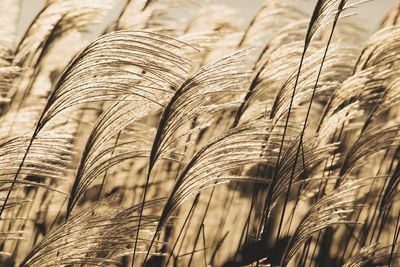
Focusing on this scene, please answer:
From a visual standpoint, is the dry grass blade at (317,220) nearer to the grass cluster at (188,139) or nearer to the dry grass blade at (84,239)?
the grass cluster at (188,139)

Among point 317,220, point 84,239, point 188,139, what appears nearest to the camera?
point 84,239

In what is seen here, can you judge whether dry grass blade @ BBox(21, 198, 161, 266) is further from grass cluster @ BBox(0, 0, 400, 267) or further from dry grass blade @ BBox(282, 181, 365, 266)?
dry grass blade @ BBox(282, 181, 365, 266)

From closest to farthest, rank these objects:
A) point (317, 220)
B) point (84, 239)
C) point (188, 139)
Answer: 1. point (84, 239)
2. point (317, 220)
3. point (188, 139)

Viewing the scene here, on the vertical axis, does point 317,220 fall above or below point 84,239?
above

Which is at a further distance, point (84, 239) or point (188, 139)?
point (188, 139)

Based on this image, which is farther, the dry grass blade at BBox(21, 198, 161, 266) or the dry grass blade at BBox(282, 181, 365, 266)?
the dry grass blade at BBox(282, 181, 365, 266)

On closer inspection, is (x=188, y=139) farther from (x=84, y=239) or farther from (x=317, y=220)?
(x=84, y=239)

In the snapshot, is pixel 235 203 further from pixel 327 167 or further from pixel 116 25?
pixel 116 25

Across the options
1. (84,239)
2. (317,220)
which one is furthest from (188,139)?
(84,239)

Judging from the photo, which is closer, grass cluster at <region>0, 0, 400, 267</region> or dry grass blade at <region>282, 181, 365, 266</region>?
grass cluster at <region>0, 0, 400, 267</region>

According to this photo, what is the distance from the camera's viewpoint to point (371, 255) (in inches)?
106

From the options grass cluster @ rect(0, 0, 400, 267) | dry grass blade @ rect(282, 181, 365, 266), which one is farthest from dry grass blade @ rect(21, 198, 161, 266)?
dry grass blade @ rect(282, 181, 365, 266)

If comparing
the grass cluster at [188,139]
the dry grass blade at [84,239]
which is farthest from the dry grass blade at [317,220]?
the dry grass blade at [84,239]

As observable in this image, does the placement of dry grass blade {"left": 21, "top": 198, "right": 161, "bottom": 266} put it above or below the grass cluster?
below
